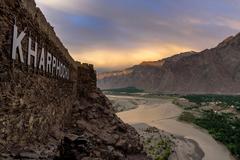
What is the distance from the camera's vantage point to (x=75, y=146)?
13.1 m

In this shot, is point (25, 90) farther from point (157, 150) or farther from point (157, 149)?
point (157, 149)

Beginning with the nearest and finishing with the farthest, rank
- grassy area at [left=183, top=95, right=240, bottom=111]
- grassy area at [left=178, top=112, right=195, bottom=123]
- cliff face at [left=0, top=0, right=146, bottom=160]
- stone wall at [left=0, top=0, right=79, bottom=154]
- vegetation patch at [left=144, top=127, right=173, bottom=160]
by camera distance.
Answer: stone wall at [left=0, top=0, right=79, bottom=154] → cliff face at [left=0, top=0, right=146, bottom=160] → vegetation patch at [left=144, top=127, right=173, bottom=160] → grassy area at [left=178, top=112, right=195, bottom=123] → grassy area at [left=183, top=95, right=240, bottom=111]

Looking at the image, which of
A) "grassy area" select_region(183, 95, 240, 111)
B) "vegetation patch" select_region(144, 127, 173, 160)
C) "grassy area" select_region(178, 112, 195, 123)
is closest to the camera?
"vegetation patch" select_region(144, 127, 173, 160)

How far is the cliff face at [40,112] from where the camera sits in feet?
34.4

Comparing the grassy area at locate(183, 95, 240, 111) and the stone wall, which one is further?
the grassy area at locate(183, 95, 240, 111)

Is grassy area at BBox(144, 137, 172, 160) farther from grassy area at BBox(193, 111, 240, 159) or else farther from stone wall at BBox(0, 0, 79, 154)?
stone wall at BBox(0, 0, 79, 154)

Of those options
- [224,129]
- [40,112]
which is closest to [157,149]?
[40,112]

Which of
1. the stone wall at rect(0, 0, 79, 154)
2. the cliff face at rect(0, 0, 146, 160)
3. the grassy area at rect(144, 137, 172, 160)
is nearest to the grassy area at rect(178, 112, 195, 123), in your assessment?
the grassy area at rect(144, 137, 172, 160)

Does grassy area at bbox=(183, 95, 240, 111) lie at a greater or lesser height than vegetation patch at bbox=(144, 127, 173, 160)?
greater

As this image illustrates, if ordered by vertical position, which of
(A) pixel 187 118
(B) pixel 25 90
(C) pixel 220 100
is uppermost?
(C) pixel 220 100

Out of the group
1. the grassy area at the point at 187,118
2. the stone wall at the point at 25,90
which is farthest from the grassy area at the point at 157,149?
the grassy area at the point at 187,118

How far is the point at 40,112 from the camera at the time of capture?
14.5 m

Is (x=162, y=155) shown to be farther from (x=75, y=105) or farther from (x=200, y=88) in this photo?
(x=200, y=88)

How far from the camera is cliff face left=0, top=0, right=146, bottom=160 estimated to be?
34.4 feet
